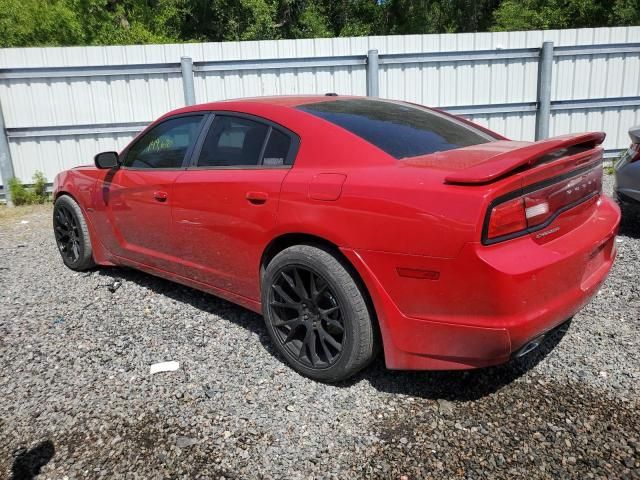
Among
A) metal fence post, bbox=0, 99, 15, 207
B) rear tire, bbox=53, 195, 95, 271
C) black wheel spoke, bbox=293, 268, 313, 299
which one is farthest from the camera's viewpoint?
metal fence post, bbox=0, 99, 15, 207

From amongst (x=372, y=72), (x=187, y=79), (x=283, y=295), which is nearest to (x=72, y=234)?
(x=283, y=295)

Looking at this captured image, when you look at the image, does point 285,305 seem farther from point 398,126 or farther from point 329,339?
point 398,126

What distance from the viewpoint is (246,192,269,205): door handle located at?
3.12 metres

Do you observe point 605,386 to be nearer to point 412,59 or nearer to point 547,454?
point 547,454

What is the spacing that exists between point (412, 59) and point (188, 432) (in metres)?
7.90

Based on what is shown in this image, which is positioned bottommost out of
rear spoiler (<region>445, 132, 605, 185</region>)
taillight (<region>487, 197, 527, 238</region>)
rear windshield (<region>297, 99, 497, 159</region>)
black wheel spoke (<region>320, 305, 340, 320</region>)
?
black wheel spoke (<region>320, 305, 340, 320</region>)

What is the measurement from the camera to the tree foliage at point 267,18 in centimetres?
1512

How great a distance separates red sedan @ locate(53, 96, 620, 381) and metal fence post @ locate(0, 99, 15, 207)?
6074 millimetres

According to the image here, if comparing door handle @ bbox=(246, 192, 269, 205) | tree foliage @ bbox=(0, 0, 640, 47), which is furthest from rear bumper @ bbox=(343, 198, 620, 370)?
tree foliage @ bbox=(0, 0, 640, 47)

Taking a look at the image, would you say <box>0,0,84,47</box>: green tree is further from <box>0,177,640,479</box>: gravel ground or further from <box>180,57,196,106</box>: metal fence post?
<box>0,177,640,479</box>: gravel ground

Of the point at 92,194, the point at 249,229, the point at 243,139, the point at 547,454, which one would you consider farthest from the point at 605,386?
the point at 92,194

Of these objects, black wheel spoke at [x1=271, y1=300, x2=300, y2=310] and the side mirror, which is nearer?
black wheel spoke at [x1=271, y1=300, x2=300, y2=310]

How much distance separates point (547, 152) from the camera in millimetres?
2566

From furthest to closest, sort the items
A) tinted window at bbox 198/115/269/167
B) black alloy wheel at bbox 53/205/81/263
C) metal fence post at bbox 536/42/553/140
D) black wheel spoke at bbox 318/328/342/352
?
1. metal fence post at bbox 536/42/553/140
2. black alloy wheel at bbox 53/205/81/263
3. tinted window at bbox 198/115/269/167
4. black wheel spoke at bbox 318/328/342/352
